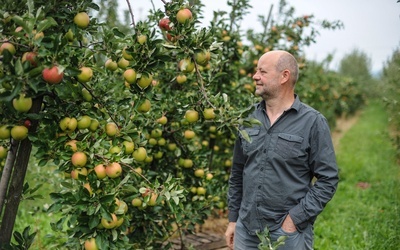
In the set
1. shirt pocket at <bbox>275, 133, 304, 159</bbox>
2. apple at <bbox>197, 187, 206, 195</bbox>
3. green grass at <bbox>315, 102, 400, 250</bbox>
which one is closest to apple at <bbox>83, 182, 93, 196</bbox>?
shirt pocket at <bbox>275, 133, 304, 159</bbox>

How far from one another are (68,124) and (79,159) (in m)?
0.18

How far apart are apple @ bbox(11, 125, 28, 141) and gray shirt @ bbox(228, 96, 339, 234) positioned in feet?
3.71

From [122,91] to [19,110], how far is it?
114cm

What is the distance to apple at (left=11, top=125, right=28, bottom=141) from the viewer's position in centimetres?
187

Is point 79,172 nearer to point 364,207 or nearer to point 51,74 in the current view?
point 51,74

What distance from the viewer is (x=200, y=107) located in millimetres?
2471

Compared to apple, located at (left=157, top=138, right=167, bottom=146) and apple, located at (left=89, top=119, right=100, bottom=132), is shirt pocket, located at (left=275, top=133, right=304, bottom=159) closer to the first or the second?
apple, located at (left=89, top=119, right=100, bottom=132)

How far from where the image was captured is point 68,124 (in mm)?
1992

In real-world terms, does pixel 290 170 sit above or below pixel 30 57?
below

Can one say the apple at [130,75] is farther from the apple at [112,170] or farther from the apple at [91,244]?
the apple at [91,244]

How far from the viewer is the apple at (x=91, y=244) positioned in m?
1.99

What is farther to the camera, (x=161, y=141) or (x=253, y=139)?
(x=161, y=141)

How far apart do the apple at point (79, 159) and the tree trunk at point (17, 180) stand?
0.24 meters

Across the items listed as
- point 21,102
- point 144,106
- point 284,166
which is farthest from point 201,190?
point 21,102
